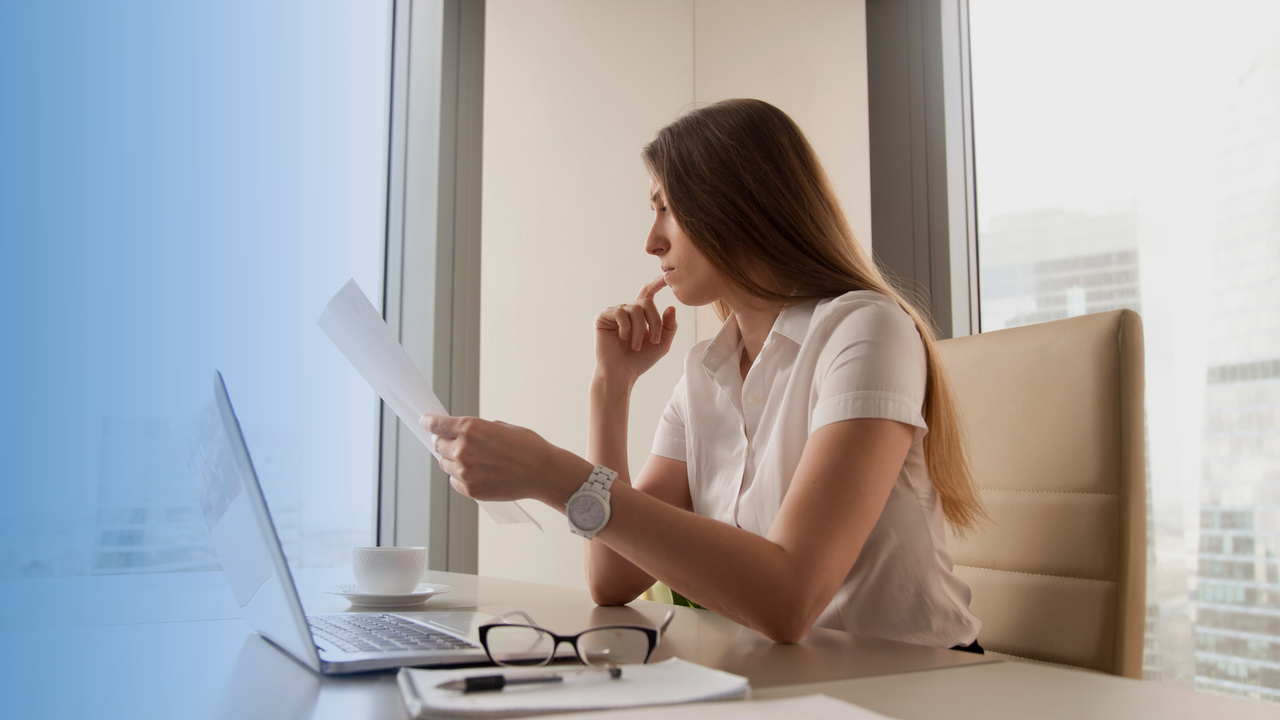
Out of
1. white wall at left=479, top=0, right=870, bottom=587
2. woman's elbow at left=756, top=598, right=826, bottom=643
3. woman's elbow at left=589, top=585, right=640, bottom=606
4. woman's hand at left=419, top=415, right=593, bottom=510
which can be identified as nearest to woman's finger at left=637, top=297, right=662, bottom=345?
woman's elbow at left=589, top=585, right=640, bottom=606

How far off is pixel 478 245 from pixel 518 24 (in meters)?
0.66

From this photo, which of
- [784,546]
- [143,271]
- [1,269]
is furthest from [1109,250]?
[1,269]

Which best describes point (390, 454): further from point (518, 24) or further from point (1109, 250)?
point (1109, 250)

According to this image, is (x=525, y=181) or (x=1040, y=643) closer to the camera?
(x=1040, y=643)

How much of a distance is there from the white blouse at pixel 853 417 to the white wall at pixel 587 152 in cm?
116

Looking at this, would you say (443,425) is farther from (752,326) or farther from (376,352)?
(752,326)

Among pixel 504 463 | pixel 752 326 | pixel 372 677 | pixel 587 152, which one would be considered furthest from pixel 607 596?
pixel 587 152

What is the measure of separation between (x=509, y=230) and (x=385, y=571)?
147 cm

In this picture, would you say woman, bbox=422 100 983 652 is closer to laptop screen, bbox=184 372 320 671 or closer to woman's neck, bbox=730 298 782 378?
woman's neck, bbox=730 298 782 378

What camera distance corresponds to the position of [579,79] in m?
2.46

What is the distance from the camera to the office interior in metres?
1.56

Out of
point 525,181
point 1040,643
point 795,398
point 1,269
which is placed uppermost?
point 525,181

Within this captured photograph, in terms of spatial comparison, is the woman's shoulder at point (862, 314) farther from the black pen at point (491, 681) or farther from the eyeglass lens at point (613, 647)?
the black pen at point (491, 681)

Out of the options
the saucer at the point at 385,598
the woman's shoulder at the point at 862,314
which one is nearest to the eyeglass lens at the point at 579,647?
the saucer at the point at 385,598
